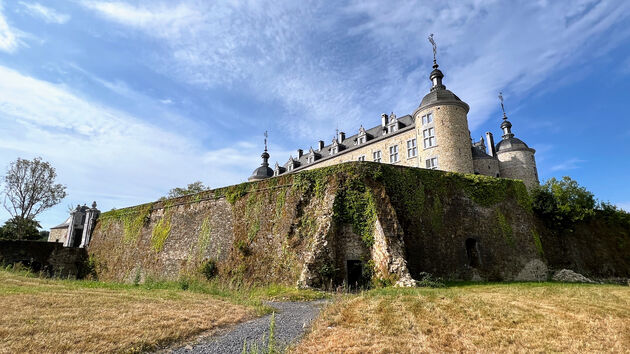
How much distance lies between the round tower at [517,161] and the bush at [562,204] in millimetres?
9355

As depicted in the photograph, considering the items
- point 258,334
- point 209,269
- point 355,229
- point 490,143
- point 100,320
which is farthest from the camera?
point 490,143

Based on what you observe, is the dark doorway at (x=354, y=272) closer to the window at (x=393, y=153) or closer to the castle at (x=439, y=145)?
the castle at (x=439, y=145)

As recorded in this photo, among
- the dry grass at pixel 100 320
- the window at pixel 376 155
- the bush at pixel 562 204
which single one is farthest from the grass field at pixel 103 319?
the window at pixel 376 155

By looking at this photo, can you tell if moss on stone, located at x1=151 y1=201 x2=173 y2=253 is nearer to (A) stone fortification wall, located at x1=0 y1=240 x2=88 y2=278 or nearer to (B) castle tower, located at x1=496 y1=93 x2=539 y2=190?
(A) stone fortification wall, located at x1=0 y1=240 x2=88 y2=278

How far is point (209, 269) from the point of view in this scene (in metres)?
18.0

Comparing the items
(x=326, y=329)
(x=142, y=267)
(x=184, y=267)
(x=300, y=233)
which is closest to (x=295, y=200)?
(x=300, y=233)

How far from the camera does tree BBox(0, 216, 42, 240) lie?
33.1 meters

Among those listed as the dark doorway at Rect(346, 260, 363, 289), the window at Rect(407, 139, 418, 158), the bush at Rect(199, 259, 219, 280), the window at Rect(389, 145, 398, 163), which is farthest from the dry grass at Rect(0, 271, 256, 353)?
the window at Rect(389, 145, 398, 163)

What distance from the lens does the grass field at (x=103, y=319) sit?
17.8 feet

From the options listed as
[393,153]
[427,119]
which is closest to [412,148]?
Result: [393,153]

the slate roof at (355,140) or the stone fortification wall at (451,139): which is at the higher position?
the slate roof at (355,140)

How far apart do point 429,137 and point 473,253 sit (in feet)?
43.5

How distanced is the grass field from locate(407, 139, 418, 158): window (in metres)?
24.8

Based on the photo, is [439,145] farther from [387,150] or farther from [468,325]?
[468,325]
